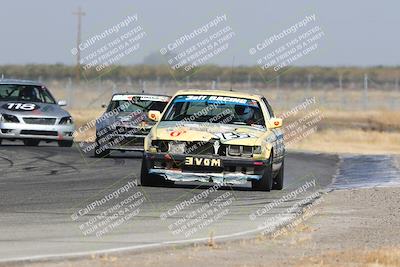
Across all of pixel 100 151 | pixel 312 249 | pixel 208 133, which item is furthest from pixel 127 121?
pixel 312 249

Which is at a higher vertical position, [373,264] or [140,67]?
[373,264]

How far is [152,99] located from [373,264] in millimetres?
14565

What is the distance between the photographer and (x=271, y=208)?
14039mm

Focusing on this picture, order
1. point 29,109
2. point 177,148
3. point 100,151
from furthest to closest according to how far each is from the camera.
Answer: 1. point 29,109
2. point 100,151
3. point 177,148

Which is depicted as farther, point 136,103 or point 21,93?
point 21,93

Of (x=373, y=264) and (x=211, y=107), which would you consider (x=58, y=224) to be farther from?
(x=211, y=107)

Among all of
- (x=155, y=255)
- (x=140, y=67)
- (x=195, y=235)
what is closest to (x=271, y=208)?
(x=195, y=235)

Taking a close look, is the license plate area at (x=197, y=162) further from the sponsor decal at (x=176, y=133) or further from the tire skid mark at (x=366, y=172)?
the tire skid mark at (x=366, y=172)

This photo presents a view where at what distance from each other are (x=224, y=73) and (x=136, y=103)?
105821mm

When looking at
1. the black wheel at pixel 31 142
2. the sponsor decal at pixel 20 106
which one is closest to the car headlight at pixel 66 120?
the sponsor decal at pixel 20 106

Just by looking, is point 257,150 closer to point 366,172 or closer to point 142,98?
point 366,172

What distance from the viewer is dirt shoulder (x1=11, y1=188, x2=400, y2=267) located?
9422 millimetres

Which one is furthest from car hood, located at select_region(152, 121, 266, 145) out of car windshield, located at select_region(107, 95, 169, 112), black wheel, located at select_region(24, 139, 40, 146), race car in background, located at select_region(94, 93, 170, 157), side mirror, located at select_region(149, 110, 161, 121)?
black wheel, located at select_region(24, 139, 40, 146)

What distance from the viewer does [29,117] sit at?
25109 mm
